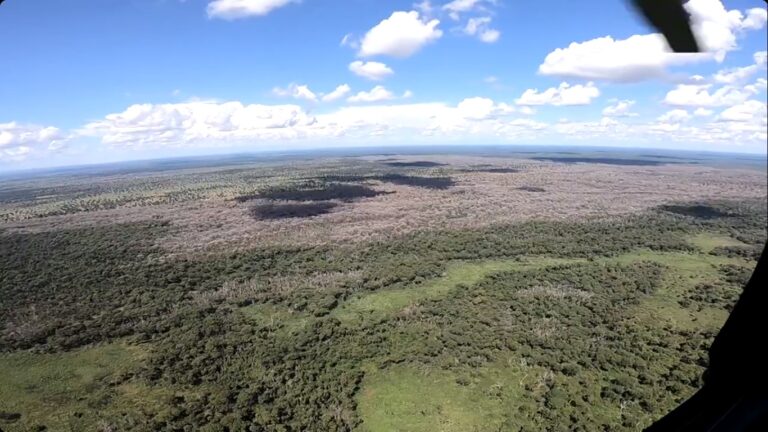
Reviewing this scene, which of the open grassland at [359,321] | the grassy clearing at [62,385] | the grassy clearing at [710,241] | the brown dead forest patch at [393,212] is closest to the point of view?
the grassy clearing at [62,385]

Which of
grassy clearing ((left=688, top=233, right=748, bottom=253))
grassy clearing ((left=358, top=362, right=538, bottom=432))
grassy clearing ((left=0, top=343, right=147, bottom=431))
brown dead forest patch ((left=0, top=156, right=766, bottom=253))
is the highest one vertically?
brown dead forest patch ((left=0, top=156, right=766, bottom=253))

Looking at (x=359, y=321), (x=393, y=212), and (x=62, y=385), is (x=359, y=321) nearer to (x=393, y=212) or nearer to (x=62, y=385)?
(x=62, y=385)

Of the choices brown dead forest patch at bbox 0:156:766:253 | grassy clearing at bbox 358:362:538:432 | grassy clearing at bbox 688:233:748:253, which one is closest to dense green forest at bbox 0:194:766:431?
grassy clearing at bbox 358:362:538:432

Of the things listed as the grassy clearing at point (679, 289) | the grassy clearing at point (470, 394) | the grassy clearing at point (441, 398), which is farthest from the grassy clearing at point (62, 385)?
the grassy clearing at point (679, 289)

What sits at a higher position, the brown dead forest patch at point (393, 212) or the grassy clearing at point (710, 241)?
the brown dead forest patch at point (393, 212)

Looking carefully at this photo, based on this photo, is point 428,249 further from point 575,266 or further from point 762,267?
point 762,267

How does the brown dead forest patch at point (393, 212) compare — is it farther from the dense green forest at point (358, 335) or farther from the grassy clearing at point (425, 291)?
the grassy clearing at point (425, 291)

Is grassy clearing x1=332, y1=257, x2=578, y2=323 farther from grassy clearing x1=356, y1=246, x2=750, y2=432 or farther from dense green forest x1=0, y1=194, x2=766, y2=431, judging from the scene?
grassy clearing x1=356, y1=246, x2=750, y2=432

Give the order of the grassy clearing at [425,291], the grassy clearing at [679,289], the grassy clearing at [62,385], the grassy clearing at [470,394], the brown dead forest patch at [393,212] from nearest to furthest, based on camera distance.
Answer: the grassy clearing at [470,394] → the grassy clearing at [62,385] → the grassy clearing at [679,289] → the grassy clearing at [425,291] → the brown dead forest patch at [393,212]
